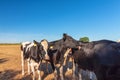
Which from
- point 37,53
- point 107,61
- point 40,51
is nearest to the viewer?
point 107,61

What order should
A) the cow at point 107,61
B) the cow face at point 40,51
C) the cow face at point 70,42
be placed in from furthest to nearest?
the cow face at point 40,51
the cow face at point 70,42
the cow at point 107,61

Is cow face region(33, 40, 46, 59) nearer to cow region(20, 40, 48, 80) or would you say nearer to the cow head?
cow region(20, 40, 48, 80)

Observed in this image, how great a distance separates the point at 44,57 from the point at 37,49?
0.67 m

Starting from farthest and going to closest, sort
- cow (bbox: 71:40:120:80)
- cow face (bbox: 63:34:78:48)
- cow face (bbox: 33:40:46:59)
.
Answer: cow face (bbox: 33:40:46:59), cow face (bbox: 63:34:78:48), cow (bbox: 71:40:120:80)

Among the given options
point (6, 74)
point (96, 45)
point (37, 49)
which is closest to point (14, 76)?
point (6, 74)

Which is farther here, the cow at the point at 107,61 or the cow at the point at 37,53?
the cow at the point at 37,53

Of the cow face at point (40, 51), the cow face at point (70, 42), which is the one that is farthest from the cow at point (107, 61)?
the cow face at point (40, 51)

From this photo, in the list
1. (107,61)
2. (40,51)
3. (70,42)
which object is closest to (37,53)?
(40,51)

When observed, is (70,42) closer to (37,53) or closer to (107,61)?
(107,61)

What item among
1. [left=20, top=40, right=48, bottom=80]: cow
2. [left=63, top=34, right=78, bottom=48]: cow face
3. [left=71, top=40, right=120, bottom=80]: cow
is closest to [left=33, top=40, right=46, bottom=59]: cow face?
[left=20, top=40, right=48, bottom=80]: cow

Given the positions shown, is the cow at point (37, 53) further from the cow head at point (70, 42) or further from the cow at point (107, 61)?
the cow at point (107, 61)

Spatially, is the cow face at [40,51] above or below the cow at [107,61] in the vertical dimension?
above

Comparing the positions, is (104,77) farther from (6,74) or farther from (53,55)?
(6,74)

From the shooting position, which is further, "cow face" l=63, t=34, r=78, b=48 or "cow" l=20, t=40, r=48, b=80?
"cow" l=20, t=40, r=48, b=80
